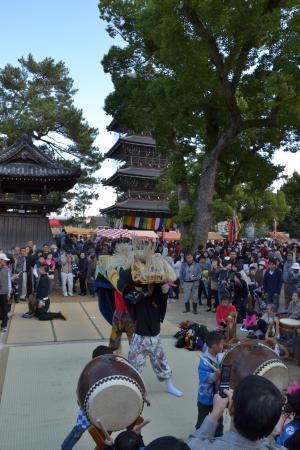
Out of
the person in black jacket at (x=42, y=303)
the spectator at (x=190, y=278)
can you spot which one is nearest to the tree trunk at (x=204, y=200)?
the spectator at (x=190, y=278)

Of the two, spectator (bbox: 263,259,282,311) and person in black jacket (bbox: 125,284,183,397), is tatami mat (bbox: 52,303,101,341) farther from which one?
spectator (bbox: 263,259,282,311)

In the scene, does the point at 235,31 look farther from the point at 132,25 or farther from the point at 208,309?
the point at 208,309

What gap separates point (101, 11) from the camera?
799 inches

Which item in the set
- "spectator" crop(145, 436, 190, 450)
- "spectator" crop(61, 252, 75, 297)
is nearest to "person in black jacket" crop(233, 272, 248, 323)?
"spectator" crop(61, 252, 75, 297)

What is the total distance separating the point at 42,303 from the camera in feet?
34.4

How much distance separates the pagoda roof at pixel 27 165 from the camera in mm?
18359

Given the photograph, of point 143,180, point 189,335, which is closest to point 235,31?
point 189,335

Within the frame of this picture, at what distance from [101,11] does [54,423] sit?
19532mm

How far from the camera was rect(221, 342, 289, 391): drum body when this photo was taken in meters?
3.35

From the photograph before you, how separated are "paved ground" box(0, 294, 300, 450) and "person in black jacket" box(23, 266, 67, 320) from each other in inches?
9.1

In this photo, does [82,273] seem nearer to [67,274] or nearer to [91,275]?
[91,275]

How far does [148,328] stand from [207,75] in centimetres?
1236

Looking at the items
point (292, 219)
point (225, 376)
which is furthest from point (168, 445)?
point (292, 219)

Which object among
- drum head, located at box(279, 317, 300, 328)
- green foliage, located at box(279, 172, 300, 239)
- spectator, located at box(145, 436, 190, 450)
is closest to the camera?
spectator, located at box(145, 436, 190, 450)
